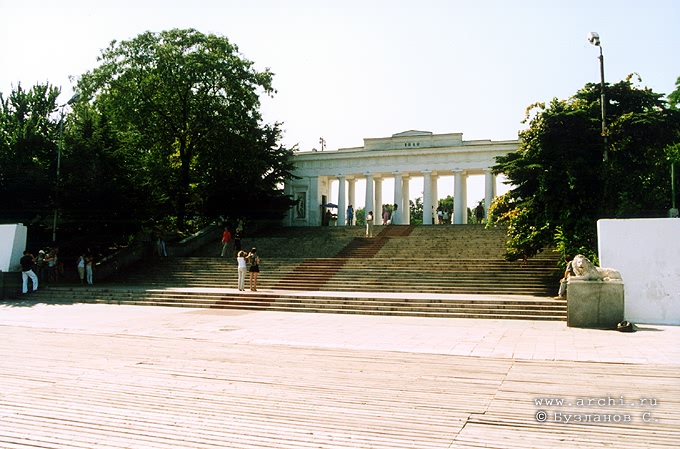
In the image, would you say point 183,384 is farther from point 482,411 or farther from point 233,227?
point 233,227

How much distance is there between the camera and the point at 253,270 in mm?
21672

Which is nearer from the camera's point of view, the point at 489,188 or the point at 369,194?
the point at 489,188

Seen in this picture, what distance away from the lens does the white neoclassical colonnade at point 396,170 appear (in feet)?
139

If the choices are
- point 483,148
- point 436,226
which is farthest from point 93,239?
point 483,148

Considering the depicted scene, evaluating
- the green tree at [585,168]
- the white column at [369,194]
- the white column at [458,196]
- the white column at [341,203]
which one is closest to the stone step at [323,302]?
the green tree at [585,168]

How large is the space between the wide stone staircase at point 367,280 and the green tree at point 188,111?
19.6ft

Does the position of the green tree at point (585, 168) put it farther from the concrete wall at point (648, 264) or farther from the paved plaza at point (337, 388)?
the paved plaza at point (337, 388)

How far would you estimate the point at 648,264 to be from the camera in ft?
50.0

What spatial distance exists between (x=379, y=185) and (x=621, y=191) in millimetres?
29016

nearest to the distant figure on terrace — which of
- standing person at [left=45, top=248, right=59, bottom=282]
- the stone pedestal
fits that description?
standing person at [left=45, top=248, right=59, bottom=282]

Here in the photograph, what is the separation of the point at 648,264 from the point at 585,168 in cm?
536

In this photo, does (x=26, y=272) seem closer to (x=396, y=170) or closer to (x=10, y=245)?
(x=10, y=245)

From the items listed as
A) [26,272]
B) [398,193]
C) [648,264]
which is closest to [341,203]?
[398,193]

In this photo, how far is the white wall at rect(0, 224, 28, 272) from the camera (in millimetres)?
23594
